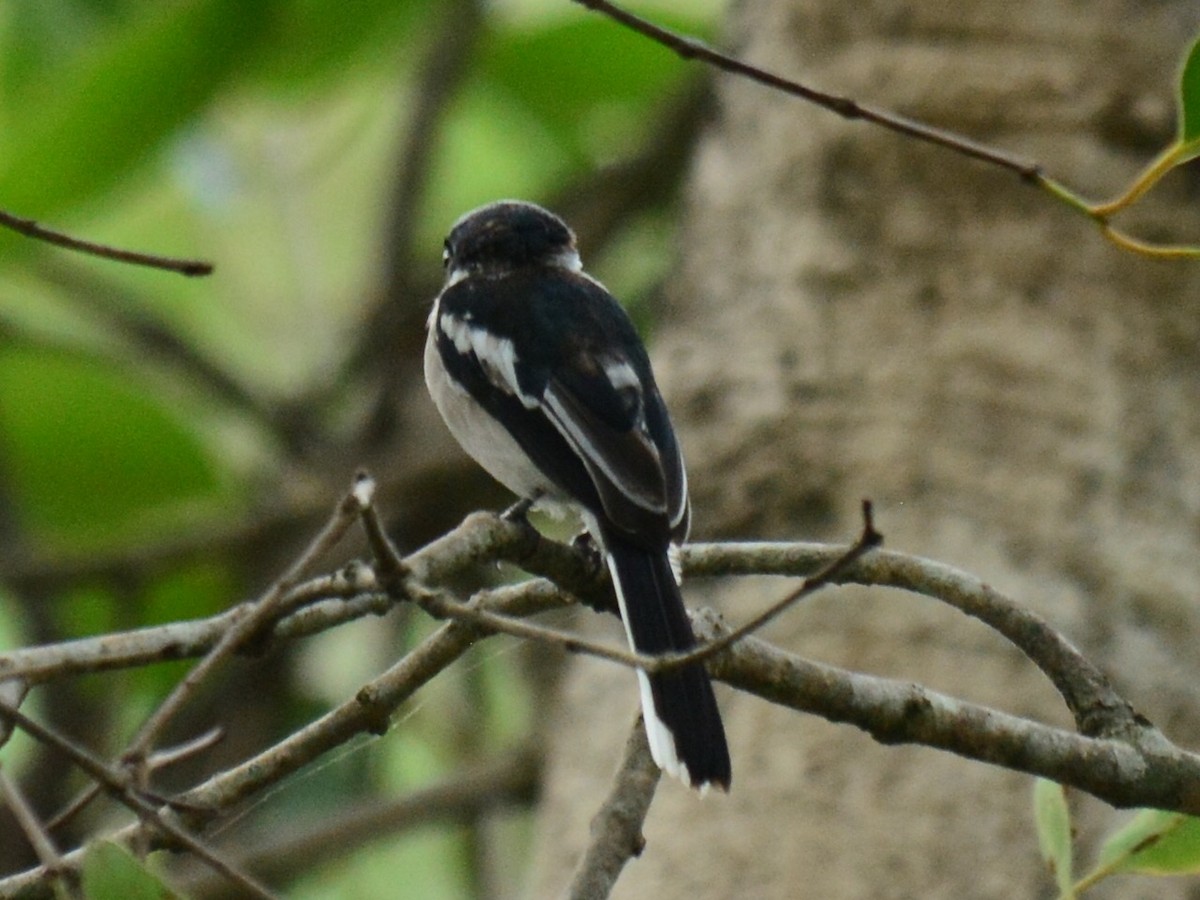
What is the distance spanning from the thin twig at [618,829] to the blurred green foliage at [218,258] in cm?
230

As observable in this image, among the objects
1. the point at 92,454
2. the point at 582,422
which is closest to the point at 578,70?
the point at 92,454

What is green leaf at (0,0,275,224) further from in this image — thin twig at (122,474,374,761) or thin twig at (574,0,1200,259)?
thin twig at (122,474,374,761)

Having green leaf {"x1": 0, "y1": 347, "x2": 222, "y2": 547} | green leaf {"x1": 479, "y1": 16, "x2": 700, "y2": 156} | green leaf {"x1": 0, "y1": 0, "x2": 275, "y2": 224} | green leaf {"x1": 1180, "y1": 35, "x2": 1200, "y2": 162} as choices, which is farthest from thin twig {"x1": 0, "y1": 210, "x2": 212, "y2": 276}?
green leaf {"x1": 479, "y1": 16, "x2": 700, "y2": 156}

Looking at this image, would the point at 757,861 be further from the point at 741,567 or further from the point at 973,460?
the point at 741,567

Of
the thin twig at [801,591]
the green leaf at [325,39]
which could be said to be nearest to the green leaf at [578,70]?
the green leaf at [325,39]

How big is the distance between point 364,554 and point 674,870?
1688mm

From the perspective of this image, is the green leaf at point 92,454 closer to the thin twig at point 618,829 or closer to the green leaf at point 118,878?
the thin twig at point 618,829

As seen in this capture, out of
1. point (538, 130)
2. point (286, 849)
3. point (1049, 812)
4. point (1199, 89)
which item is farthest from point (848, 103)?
point (538, 130)

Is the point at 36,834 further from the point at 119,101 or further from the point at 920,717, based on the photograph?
the point at 119,101

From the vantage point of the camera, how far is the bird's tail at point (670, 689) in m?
2.47

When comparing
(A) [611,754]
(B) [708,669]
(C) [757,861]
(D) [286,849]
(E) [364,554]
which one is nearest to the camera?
(B) [708,669]

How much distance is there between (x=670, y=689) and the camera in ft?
8.25

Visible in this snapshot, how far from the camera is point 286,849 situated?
15.5 feet

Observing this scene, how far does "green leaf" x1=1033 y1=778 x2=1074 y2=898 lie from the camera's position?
2395mm
